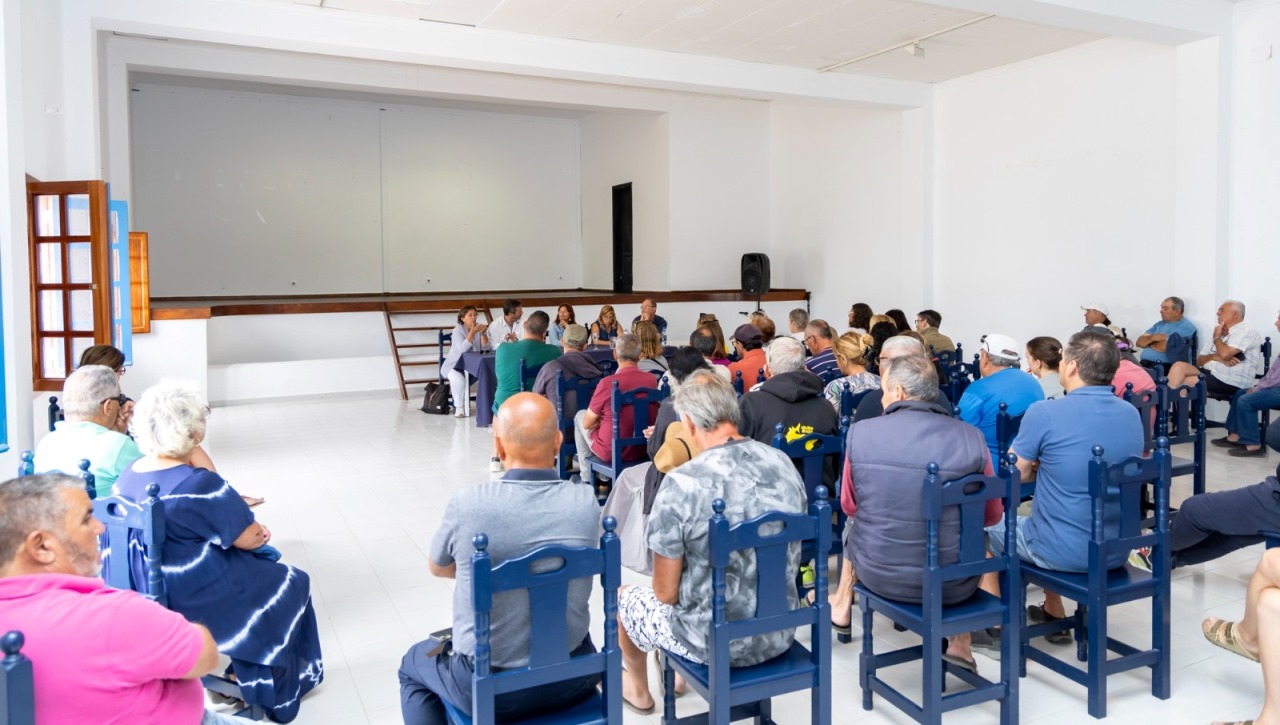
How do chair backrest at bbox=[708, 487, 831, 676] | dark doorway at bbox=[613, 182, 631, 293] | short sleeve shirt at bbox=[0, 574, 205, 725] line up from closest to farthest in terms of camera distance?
short sleeve shirt at bbox=[0, 574, 205, 725] < chair backrest at bbox=[708, 487, 831, 676] < dark doorway at bbox=[613, 182, 631, 293]

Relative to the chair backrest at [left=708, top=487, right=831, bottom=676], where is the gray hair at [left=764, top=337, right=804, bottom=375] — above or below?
above

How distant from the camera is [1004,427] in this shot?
13.1 ft

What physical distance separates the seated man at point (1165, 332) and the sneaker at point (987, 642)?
5.25 meters

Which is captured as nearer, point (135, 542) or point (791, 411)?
point (135, 542)

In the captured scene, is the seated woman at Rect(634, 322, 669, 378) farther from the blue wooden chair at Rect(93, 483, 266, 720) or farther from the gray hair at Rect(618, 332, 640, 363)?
→ the blue wooden chair at Rect(93, 483, 266, 720)

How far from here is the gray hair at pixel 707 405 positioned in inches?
101

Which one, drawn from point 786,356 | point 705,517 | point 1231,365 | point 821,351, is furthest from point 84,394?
point 1231,365

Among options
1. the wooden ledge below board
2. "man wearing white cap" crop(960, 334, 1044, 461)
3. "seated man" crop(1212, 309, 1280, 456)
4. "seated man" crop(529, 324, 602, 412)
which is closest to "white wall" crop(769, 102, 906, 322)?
the wooden ledge below board

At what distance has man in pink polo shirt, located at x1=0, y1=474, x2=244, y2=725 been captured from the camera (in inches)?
62.0

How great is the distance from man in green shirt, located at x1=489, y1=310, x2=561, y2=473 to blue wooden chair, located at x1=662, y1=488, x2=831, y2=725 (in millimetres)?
4621

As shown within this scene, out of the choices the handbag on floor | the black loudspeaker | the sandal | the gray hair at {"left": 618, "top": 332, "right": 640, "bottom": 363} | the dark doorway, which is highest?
the dark doorway

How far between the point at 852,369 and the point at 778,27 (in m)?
4.64

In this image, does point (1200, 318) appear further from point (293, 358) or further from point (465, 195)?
point (465, 195)

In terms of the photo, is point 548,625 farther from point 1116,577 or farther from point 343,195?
point 343,195
